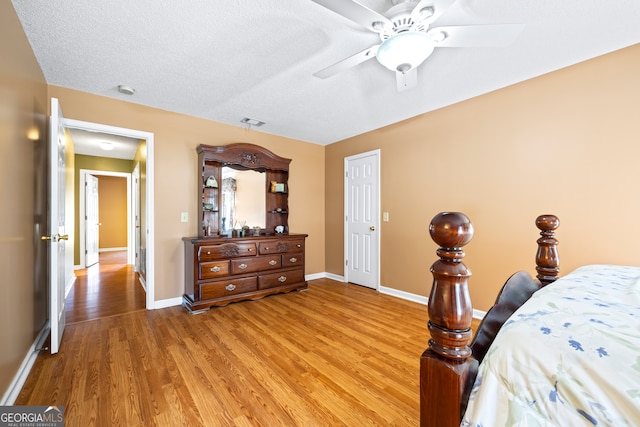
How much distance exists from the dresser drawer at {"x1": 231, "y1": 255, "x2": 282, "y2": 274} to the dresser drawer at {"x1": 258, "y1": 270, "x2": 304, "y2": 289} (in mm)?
118

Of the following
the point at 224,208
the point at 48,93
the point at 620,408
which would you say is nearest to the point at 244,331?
the point at 224,208

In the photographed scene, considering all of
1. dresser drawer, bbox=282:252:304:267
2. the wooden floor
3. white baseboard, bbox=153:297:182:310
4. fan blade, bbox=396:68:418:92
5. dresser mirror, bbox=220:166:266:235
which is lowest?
the wooden floor

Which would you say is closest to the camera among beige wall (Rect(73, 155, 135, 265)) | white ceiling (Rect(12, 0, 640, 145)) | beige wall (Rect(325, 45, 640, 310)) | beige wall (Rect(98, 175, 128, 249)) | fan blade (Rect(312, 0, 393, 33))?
fan blade (Rect(312, 0, 393, 33))

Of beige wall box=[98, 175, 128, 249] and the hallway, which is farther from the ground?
beige wall box=[98, 175, 128, 249]

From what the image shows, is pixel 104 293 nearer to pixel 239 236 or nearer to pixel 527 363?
pixel 239 236

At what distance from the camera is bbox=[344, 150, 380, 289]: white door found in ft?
13.3

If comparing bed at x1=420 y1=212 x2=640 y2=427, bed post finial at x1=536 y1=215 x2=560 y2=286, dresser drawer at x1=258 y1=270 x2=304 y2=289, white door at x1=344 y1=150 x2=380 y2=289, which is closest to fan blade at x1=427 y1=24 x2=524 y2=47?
bed post finial at x1=536 y1=215 x2=560 y2=286

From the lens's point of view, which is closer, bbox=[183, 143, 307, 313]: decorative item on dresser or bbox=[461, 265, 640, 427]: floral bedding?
bbox=[461, 265, 640, 427]: floral bedding

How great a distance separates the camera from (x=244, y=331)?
2600 millimetres

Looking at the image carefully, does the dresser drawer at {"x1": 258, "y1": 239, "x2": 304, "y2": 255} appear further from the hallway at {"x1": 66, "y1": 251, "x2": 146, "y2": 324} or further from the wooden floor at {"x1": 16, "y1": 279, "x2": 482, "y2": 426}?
the hallway at {"x1": 66, "y1": 251, "x2": 146, "y2": 324}

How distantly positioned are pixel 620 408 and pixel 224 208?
386cm

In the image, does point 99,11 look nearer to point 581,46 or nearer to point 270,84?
point 270,84

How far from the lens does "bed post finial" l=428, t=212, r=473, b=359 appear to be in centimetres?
64

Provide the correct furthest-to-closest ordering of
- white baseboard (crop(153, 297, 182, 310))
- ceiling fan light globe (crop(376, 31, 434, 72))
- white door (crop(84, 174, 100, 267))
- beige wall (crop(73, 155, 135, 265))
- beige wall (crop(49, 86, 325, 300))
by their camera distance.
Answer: white door (crop(84, 174, 100, 267)) → beige wall (crop(73, 155, 135, 265)) → white baseboard (crop(153, 297, 182, 310)) → beige wall (crop(49, 86, 325, 300)) → ceiling fan light globe (crop(376, 31, 434, 72))
